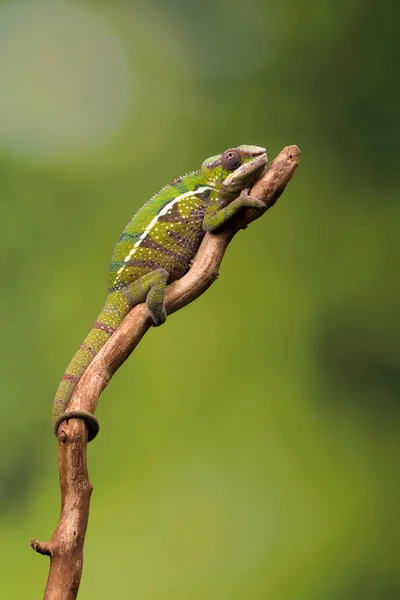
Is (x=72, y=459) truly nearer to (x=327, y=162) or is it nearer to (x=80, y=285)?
(x=80, y=285)

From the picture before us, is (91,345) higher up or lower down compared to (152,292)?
lower down

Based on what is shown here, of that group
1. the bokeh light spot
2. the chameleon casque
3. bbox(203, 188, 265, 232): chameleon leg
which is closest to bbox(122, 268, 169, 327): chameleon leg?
the chameleon casque

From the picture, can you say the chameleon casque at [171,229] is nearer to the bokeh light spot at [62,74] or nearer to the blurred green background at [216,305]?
the blurred green background at [216,305]

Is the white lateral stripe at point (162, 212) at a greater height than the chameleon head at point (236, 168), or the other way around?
the chameleon head at point (236, 168)

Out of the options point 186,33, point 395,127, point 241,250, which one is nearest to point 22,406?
point 241,250

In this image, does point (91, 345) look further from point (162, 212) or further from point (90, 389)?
point (162, 212)

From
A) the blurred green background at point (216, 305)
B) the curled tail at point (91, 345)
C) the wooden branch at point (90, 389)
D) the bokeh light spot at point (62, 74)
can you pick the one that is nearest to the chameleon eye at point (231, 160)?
the wooden branch at point (90, 389)

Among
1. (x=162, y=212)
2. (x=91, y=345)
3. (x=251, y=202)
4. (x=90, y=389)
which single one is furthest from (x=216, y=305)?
(x=90, y=389)
